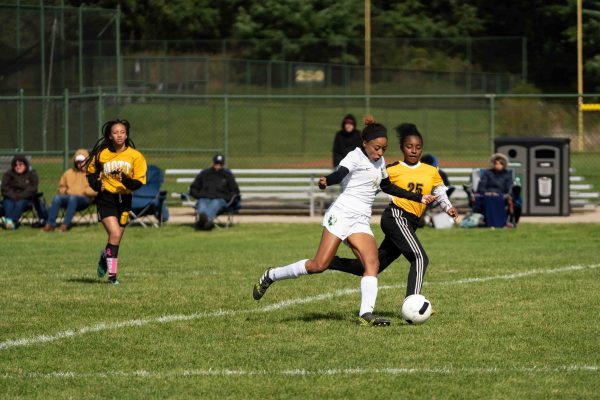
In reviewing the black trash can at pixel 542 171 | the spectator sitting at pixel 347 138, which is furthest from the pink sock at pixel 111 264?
the black trash can at pixel 542 171

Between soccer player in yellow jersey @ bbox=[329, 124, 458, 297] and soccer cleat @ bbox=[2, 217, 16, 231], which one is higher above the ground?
soccer player in yellow jersey @ bbox=[329, 124, 458, 297]

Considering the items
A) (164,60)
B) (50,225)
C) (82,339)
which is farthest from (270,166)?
(82,339)

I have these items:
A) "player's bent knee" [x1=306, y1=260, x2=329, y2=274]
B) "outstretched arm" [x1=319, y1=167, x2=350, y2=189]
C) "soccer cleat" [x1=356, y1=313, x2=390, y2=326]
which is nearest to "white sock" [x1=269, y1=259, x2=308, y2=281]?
"player's bent knee" [x1=306, y1=260, x2=329, y2=274]

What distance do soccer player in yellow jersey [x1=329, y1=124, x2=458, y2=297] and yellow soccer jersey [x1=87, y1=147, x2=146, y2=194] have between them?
3.25 m

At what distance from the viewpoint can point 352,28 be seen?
185ft

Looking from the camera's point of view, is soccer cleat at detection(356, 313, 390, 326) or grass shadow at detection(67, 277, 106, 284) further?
grass shadow at detection(67, 277, 106, 284)

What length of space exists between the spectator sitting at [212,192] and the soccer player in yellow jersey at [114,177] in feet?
26.0

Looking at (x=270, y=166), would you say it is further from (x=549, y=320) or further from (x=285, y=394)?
(x=285, y=394)

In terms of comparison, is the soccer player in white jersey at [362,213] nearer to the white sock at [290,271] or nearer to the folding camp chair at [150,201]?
the white sock at [290,271]

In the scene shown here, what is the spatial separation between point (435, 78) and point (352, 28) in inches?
264

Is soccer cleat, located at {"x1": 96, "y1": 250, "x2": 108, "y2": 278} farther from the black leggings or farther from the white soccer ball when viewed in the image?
the white soccer ball

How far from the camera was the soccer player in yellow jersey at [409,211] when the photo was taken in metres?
10.2

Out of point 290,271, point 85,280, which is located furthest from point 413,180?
point 85,280

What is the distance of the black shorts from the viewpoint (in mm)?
12992
